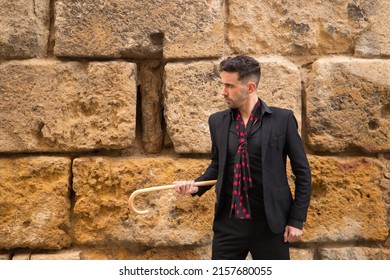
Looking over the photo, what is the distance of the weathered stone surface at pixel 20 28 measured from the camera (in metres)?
2.96

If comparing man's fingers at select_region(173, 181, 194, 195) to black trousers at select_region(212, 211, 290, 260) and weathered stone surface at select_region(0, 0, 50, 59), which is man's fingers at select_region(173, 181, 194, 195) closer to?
black trousers at select_region(212, 211, 290, 260)

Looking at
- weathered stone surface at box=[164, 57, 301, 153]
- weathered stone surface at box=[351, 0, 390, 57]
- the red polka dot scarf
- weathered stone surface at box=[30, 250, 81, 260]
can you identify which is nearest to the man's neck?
the red polka dot scarf

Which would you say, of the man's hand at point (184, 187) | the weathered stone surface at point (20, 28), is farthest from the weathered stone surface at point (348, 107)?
the weathered stone surface at point (20, 28)

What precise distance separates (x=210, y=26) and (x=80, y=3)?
837 mm

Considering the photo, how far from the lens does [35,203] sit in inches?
114

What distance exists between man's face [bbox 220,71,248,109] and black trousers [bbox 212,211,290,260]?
1.75 feet

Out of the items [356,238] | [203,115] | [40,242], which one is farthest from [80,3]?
[356,238]

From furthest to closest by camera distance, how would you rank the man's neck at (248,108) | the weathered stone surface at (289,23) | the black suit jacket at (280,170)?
the weathered stone surface at (289,23) → the man's neck at (248,108) → the black suit jacket at (280,170)

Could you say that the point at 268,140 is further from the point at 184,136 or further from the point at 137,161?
the point at 137,161

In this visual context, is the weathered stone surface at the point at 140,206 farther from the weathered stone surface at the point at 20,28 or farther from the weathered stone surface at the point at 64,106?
the weathered stone surface at the point at 20,28

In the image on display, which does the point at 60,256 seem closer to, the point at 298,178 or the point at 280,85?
the point at 298,178

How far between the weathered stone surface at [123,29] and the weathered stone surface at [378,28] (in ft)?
3.47

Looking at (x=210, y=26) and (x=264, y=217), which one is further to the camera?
(x=210, y=26)

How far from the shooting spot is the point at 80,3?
116 inches
